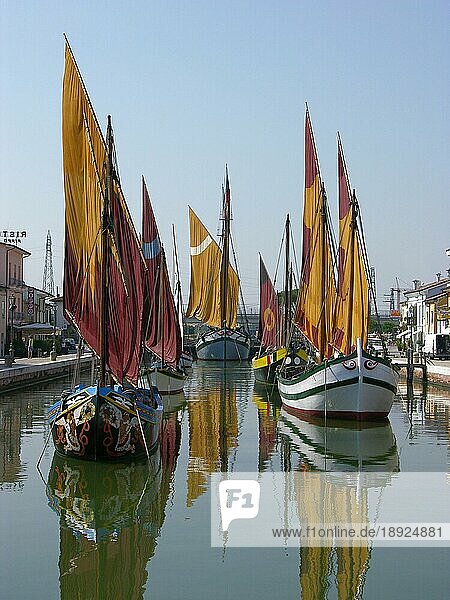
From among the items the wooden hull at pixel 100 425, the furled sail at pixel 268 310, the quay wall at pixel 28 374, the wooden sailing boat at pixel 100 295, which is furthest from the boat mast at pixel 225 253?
the wooden hull at pixel 100 425

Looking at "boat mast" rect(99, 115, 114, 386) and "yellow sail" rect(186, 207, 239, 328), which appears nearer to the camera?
"boat mast" rect(99, 115, 114, 386)

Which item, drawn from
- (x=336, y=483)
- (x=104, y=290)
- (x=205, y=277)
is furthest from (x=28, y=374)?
(x=205, y=277)

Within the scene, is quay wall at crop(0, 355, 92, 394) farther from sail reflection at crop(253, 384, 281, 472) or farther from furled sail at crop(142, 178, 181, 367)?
sail reflection at crop(253, 384, 281, 472)

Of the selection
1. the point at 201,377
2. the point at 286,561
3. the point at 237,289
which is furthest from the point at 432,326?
the point at 286,561

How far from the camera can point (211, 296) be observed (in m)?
70.5

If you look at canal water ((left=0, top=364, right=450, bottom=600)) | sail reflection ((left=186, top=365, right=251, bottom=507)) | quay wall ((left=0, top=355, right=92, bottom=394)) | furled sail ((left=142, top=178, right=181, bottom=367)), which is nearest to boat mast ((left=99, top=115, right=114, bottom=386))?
canal water ((left=0, top=364, right=450, bottom=600))

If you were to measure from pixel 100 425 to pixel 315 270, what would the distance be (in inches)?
621

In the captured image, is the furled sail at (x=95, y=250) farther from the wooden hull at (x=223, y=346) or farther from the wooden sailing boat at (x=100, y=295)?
the wooden hull at (x=223, y=346)

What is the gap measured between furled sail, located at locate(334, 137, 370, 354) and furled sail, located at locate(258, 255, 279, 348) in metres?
21.5

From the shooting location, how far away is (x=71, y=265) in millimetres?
22734

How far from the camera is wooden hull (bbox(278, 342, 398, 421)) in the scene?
28406mm

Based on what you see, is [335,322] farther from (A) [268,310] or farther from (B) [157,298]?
(A) [268,310]

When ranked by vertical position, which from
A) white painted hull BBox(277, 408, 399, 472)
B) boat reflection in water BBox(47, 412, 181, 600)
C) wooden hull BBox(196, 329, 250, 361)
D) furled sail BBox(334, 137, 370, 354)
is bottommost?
boat reflection in water BBox(47, 412, 181, 600)

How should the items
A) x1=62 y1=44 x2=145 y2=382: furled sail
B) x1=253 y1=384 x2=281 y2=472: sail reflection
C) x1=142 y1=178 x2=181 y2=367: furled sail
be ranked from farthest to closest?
1. x1=142 y1=178 x2=181 y2=367: furled sail
2. x1=253 y1=384 x2=281 y2=472: sail reflection
3. x1=62 y1=44 x2=145 y2=382: furled sail
